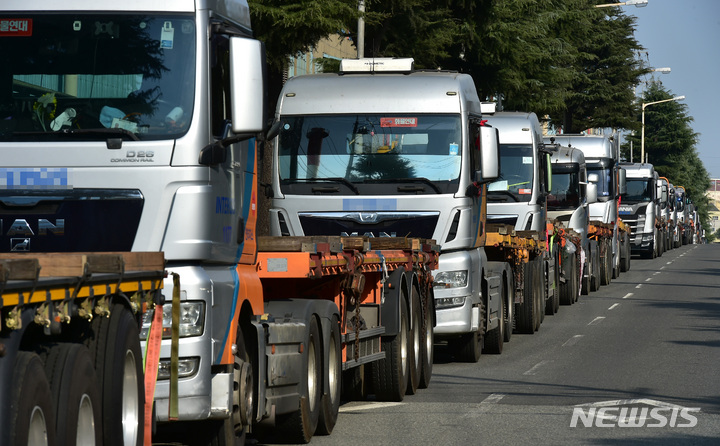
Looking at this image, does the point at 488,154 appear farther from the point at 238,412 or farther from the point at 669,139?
the point at 669,139

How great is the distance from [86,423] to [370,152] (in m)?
8.08

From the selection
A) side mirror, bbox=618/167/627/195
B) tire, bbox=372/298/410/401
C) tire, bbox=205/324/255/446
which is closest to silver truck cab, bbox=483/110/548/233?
tire, bbox=372/298/410/401

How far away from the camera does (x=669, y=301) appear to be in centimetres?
2573

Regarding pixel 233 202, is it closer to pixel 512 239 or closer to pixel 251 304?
pixel 251 304

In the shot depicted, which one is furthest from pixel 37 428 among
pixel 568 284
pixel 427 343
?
pixel 568 284

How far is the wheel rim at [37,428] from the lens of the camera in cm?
479

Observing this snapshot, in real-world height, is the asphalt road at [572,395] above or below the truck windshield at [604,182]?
below

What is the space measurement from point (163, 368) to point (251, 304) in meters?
1.23

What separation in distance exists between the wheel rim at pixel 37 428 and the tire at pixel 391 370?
6.35 m

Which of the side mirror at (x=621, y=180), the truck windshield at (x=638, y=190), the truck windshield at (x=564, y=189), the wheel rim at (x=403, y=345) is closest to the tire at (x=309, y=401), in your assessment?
the wheel rim at (x=403, y=345)

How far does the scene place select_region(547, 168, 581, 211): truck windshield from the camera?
2561cm

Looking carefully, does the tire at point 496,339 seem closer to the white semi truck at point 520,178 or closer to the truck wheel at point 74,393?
the white semi truck at point 520,178

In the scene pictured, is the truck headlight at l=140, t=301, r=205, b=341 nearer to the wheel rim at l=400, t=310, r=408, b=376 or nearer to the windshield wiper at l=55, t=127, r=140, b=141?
the windshield wiper at l=55, t=127, r=140, b=141

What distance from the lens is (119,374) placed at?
19.4ft
